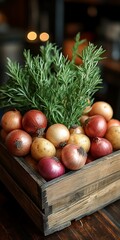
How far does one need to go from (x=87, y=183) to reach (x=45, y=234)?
157 millimetres

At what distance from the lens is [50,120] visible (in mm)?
736

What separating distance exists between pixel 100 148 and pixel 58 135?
0.11 meters

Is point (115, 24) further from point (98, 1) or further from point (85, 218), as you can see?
point (85, 218)

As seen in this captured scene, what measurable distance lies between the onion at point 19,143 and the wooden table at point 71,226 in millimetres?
172

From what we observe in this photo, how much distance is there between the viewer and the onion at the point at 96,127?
2.30 ft

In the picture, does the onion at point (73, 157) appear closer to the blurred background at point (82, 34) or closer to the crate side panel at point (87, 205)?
the crate side panel at point (87, 205)

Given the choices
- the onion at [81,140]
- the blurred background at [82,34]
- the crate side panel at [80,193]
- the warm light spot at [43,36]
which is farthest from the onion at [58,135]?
the warm light spot at [43,36]

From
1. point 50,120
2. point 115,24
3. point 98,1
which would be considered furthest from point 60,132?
point 98,1

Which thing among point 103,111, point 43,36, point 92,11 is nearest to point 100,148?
point 103,111

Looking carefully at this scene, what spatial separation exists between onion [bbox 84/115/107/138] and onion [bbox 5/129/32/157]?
0.50 ft

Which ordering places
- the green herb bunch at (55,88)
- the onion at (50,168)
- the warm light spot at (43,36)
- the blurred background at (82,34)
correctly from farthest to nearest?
the warm light spot at (43,36) → the blurred background at (82,34) → the green herb bunch at (55,88) → the onion at (50,168)

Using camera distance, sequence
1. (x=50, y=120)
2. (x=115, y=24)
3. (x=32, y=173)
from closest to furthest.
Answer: (x=32, y=173) → (x=50, y=120) → (x=115, y=24)

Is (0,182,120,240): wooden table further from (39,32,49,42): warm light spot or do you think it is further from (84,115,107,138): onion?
(39,32,49,42): warm light spot

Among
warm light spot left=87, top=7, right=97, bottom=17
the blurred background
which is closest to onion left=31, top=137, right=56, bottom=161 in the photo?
the blurred background
